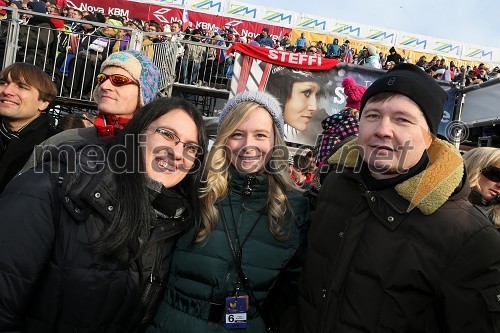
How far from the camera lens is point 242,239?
229 centimetres

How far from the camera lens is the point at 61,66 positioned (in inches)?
324

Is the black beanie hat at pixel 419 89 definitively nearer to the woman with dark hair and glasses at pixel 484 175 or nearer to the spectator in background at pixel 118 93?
the woman with dark hair and glasses at pixel 484 175

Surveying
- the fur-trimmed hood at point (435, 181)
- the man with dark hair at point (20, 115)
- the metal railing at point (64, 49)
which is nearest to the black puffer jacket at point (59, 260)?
the fur-trimmed hood at point (435, 181)

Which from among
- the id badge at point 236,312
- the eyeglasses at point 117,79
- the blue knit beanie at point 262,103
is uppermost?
the eyeglasses at point 117,79

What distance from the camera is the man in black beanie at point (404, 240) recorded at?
1671mm

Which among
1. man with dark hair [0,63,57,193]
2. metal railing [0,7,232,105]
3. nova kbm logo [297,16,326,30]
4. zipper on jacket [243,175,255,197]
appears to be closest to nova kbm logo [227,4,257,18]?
nova kbm logo [297,16,326,30]

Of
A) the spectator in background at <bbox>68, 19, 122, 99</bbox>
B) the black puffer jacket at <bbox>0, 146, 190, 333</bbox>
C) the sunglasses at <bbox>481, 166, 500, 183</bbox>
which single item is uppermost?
the spectator in background at <bbox>68, 19, 122, 99</bbox>

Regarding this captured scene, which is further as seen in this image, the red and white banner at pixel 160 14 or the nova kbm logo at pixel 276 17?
the nova kbm logo at pixel 276 17

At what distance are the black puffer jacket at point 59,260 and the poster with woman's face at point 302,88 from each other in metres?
7.67

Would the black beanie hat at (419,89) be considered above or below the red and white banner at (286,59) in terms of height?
below

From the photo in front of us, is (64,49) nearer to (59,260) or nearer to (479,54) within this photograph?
(59,260)

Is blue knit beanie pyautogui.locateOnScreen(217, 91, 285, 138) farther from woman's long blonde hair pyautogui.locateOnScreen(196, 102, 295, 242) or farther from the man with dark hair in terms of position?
the man with dark hair

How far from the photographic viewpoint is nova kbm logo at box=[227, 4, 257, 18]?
969 inches

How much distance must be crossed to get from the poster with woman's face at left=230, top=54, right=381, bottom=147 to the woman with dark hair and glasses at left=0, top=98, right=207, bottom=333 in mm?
7271
